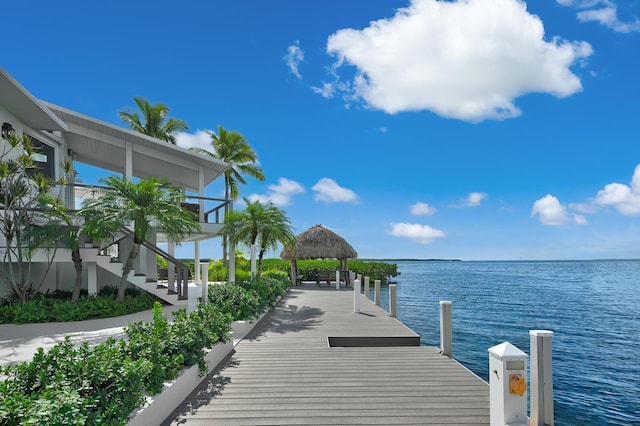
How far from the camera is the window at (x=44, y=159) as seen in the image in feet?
44.7

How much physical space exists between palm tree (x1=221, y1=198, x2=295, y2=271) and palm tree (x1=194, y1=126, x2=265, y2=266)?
582 inches

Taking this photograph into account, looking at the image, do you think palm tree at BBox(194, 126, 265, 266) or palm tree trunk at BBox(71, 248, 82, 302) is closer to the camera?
palm tree trunk at BBox(71, 248, 82, 302)

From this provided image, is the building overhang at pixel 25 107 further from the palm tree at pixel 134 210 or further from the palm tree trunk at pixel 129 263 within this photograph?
the palm tree trunk at pixel 129 263

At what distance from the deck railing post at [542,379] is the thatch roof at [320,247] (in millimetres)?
19540

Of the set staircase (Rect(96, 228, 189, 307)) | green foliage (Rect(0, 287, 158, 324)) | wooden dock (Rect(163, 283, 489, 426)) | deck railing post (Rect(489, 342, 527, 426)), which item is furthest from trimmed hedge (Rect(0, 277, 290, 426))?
staircase (Rect(96, 228, 189, 307))

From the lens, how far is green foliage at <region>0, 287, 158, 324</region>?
413 inches

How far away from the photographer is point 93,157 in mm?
17891

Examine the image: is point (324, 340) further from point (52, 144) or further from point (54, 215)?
point (52, 144)

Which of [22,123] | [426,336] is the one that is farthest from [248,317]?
[22,123]

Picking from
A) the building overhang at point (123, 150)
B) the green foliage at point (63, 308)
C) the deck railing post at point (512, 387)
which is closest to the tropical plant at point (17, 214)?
the green foliage at point (63, 308)

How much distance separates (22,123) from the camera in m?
13.0

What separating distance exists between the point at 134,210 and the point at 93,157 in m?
8.84

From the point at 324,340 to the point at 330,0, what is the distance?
30.7 feet

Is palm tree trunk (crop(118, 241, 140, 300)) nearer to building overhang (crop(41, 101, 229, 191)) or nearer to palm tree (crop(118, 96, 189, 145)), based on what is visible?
building overhang (crop(41, 101, 229, 191))
